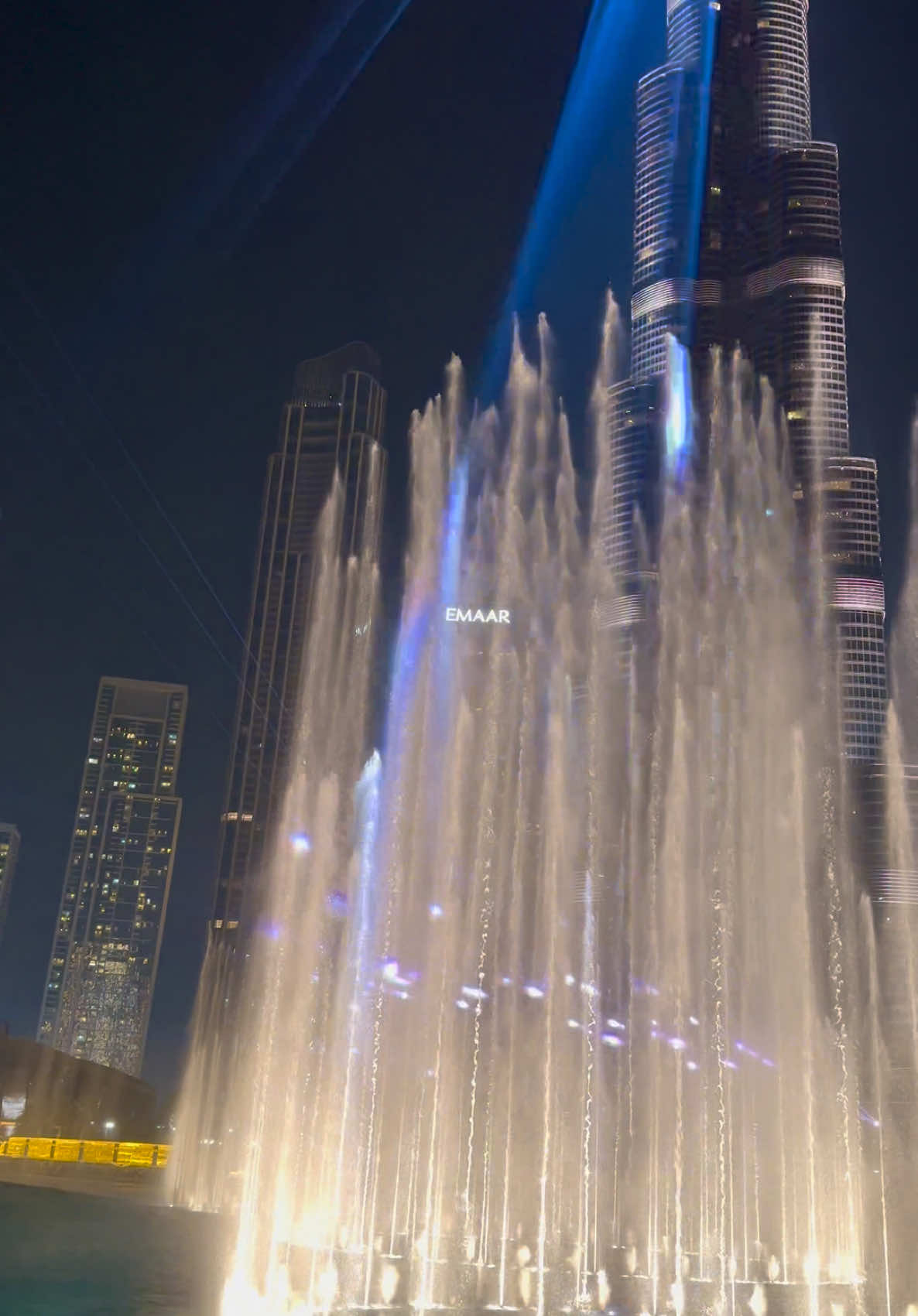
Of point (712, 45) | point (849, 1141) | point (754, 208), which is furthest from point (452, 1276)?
point (712, 45)

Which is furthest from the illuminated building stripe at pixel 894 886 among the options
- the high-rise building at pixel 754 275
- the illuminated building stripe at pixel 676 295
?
the illuminated building stripe at pixel 676 295

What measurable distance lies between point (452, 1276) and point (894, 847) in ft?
308

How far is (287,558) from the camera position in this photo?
171 m

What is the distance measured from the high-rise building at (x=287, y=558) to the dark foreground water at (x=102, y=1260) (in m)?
114

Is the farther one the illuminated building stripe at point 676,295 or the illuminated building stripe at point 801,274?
the illuminated building stripe at point 676,295

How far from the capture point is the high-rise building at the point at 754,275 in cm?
11962

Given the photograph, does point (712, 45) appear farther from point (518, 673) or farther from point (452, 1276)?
point (452, 1276)

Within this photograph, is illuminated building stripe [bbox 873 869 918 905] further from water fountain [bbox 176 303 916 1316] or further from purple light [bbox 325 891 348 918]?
purple light [bbox 325 891 348 918]

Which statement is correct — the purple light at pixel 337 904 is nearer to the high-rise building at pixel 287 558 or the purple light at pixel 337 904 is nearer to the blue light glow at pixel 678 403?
the high-rise building at pixel 287 558

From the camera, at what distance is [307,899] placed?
3269 cm

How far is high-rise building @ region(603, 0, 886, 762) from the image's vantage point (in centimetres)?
11962

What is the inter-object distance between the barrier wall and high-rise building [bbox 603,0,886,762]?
275 feet

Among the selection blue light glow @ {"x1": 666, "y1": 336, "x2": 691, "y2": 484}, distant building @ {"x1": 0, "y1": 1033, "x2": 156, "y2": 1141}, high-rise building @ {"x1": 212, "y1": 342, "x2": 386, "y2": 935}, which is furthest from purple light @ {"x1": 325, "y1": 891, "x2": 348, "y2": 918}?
blue light glow @ {"x1": 666, "y1": 336, "x2": 691, "y2": 484}

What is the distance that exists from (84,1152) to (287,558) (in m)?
127
